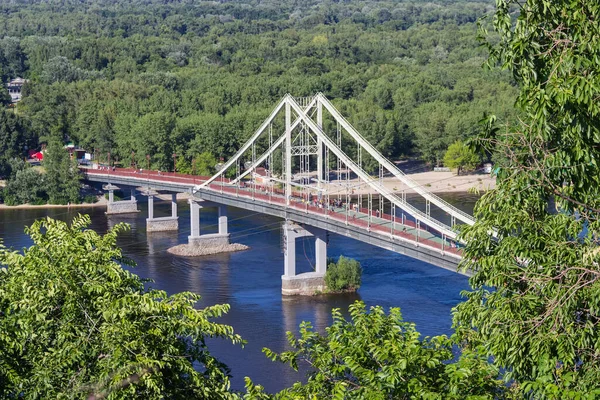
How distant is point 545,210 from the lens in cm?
1065

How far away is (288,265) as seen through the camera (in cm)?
3988

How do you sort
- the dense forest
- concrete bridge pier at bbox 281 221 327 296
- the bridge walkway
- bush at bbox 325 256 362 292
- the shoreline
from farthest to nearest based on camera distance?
the dense forest → the shoreline → concrete bridge pier at bbox 281 221 327 296 → bush at bbox 325 256 362 292 → the bridge walkway

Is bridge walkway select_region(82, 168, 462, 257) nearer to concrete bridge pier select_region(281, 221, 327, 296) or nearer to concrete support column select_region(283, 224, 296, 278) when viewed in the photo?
concrete bridge pier select_region(281, 221, 327, 296)

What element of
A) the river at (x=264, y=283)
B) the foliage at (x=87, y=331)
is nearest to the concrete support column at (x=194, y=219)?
the river at (x=264, y=283)

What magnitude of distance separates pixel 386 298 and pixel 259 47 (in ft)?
250

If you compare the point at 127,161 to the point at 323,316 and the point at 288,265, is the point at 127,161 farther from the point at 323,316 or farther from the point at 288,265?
the point at 323,316

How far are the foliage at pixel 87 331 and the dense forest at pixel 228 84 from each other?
5584cm

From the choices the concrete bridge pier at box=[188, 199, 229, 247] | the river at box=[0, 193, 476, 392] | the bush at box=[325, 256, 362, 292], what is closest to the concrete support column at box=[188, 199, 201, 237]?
the concrete bridge pier at box=[188, 199, 229, 247]

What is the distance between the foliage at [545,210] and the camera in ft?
32.1

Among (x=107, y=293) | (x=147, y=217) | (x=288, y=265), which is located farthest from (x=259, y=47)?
(x=107, y=293)

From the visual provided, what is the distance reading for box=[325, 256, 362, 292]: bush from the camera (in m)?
38.7

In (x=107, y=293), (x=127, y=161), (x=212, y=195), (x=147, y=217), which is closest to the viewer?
(x=107, y=293)

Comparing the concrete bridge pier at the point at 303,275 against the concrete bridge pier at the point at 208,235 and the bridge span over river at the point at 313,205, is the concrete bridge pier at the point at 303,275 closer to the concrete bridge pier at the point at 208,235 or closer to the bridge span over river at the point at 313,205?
the bridge span over river at the point at 313,205

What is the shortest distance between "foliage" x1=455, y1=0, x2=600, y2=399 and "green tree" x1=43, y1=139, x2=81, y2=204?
53676 mm
